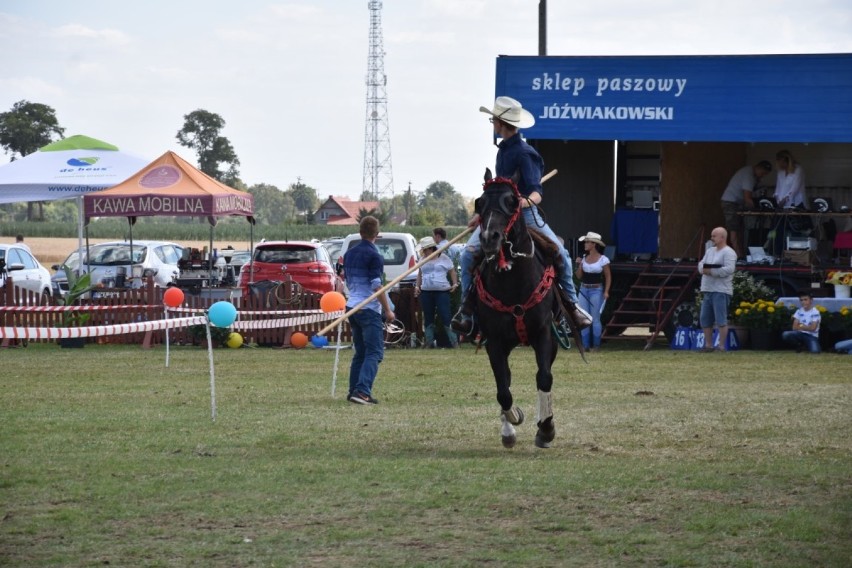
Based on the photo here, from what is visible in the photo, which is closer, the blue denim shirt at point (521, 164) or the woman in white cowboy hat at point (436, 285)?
the blue denim shirt at point (521, 164)

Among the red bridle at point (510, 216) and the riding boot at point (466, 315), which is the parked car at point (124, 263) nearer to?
the riding boot at point (466, 315)

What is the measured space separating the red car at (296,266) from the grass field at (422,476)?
11.5 m

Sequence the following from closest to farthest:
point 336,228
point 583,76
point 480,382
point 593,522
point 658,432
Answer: point 593,522, point 658,432, point 480,382, point 583,76, point 336,228

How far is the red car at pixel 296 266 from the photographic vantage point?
1102 inches

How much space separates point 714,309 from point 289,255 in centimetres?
1059

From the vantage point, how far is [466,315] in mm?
11023

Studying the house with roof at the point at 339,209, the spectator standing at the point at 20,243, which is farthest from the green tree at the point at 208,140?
the spectator standing at the point at 20,243

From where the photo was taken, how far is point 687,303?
22.8 meters

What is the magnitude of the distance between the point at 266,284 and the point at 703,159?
832 centimetres

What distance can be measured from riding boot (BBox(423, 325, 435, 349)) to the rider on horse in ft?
38.6

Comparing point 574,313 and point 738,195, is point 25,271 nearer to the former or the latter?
point 738,195

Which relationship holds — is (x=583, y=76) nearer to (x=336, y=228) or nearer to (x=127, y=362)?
(x=127, y=362)

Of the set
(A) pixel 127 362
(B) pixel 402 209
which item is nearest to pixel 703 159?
(A) pixel 127 362

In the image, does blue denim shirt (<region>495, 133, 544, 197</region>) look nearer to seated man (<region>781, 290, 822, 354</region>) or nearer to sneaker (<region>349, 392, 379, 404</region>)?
sneaker (<region>349, 392, 379, 404</region>)
